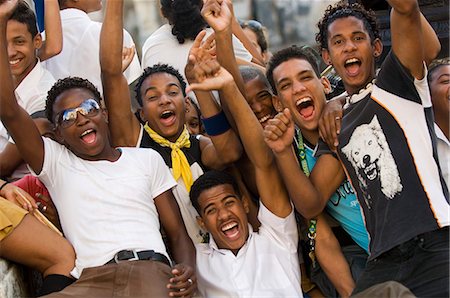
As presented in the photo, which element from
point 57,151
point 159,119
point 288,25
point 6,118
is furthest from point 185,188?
point 288,25

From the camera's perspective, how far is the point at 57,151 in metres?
4.03

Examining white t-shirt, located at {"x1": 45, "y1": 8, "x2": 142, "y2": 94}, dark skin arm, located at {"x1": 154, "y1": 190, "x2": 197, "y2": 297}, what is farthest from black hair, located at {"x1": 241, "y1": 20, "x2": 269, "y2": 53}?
dark skin arm, located at {"x1": 154, "y1": 190, "x2": 197, "y2": 297}

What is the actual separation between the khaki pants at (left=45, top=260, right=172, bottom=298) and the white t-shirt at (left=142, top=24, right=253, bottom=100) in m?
1.59

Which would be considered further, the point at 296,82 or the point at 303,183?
the point at 296,82

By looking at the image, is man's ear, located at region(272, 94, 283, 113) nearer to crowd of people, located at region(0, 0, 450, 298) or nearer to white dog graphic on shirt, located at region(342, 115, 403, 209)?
crowd of people, located at region(0, 0, 450, 298)

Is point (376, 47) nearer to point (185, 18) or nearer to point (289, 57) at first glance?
point (289, 57)

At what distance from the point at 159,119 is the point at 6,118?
2.95 ft

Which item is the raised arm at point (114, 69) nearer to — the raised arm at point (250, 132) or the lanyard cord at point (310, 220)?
the raised arm at point (250, 132)

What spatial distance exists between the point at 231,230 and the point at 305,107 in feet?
2.41

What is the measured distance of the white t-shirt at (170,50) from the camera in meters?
5.04

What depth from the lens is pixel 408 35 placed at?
11.5ft

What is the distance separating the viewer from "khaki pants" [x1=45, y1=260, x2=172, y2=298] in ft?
12.0

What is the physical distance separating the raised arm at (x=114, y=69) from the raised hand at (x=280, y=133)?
882mm

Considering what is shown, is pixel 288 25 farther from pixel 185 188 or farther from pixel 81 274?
pixel 81 274
